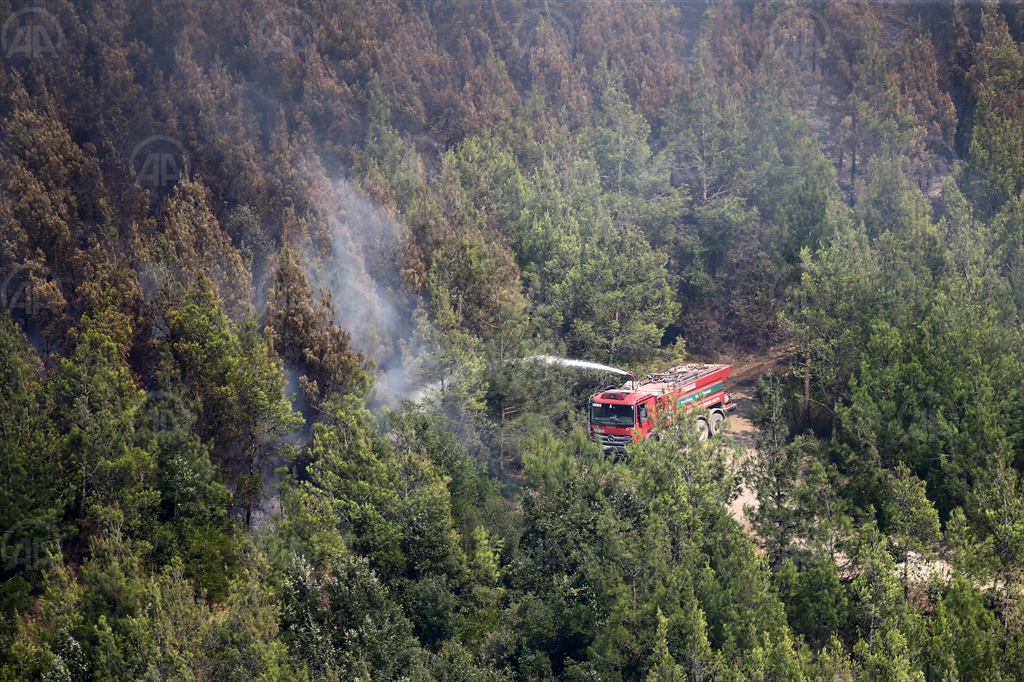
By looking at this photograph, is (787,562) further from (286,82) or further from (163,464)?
(286,82)

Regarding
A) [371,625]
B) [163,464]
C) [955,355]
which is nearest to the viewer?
[371,625]

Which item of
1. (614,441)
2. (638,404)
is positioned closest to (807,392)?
(638,404)

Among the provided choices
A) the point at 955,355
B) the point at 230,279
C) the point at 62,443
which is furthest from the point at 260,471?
the point at 955,355

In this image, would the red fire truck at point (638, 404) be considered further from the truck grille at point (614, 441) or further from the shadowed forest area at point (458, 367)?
the shadowed forest area at point (458, 367)

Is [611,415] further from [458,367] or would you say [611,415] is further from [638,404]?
[458,367]

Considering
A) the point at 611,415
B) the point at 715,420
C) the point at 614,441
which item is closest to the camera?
the point at 614,441

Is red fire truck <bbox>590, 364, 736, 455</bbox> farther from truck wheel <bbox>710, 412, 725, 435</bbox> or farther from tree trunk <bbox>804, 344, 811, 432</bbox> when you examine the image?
tree trunk <bbox>804, 344, 811, 432</bbox>

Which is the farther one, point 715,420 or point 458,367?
point 715,420
